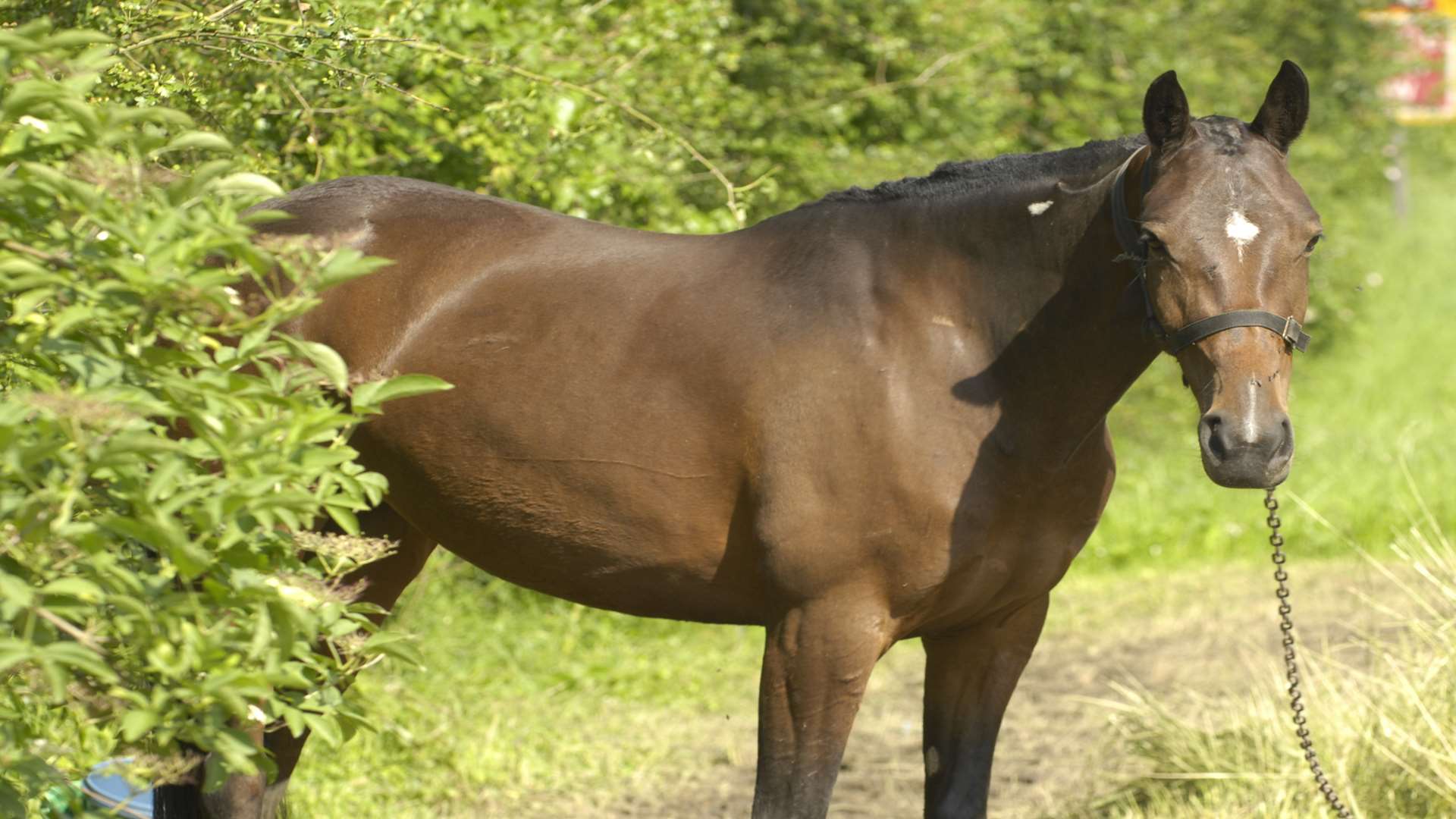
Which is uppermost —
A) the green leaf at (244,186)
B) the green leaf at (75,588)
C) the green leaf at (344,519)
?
the green leaf at (244,186)

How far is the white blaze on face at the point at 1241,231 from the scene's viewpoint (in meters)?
2.68

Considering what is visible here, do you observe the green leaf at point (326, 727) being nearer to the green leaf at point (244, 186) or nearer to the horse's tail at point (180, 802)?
the green leaf at point (244, 186)

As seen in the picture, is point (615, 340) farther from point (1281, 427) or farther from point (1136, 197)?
point (1281, 427)

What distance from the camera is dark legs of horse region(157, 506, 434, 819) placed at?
352 centimetres

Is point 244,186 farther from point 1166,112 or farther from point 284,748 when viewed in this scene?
point 284,748

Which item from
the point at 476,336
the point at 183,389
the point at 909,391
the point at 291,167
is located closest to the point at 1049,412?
the point at 909,391

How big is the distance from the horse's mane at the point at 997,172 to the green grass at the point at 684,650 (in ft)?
4.76

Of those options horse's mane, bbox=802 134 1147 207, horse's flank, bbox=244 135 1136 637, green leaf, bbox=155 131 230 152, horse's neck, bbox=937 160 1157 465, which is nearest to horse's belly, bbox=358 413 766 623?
horse's flank, bbox=244 135 1136 637

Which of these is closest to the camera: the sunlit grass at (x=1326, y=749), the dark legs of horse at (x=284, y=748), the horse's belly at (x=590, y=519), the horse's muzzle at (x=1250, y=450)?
the horse's muzzle at (x=1250, y=450)

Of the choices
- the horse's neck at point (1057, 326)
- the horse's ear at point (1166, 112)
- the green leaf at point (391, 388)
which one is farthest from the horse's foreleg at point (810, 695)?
the green leaf at point (391, 388)

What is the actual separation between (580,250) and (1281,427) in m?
1.62

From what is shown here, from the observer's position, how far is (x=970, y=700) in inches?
135

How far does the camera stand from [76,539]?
1880 millimetres

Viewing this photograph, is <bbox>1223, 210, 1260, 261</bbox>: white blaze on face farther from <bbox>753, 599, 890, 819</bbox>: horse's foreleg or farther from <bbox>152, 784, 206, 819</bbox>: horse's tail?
<bbox>152, 784, 206, 819</bbox>: horse's tail
